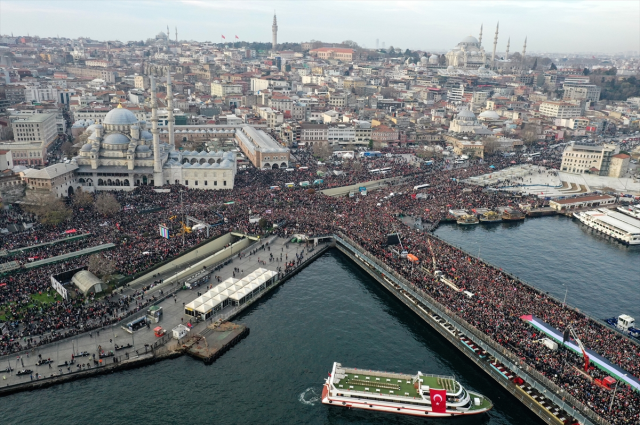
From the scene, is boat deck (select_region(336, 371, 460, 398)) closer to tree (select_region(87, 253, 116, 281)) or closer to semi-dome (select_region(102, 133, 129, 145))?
tree (select_region(87, 253, 116, 281))

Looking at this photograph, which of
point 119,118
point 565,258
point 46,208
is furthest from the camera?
point 119,118

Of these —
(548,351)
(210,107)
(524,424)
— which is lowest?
(524,424)

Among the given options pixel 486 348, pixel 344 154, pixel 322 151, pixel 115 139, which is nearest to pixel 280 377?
pixel 486 348

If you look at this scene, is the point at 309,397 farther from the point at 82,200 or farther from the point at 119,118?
the point at 119,118

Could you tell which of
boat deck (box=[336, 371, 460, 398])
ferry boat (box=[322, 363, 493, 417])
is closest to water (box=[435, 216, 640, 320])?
ferry boat (box=[322, 363, 493, 417])

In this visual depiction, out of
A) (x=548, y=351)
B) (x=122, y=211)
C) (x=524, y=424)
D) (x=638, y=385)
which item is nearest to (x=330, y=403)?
(x=524, y=424)

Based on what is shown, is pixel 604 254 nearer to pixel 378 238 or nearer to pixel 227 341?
pixel 378 238
